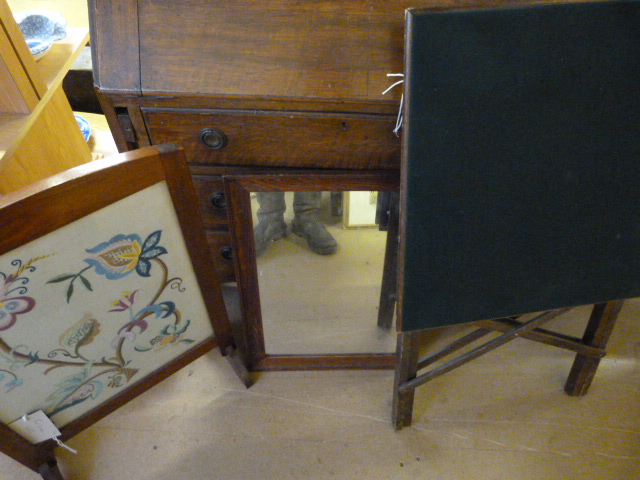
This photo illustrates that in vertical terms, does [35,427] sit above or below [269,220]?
below

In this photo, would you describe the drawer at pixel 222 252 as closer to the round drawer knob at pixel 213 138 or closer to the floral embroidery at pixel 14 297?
the round drawer knob at pixel 213 138

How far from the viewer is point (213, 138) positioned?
0.98 meters

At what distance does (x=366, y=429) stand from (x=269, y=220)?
58 centimetres

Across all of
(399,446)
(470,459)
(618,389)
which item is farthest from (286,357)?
(618,389)

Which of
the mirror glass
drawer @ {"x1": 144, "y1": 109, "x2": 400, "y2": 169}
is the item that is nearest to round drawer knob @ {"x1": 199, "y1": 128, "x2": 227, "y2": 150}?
drawer @ {"x1": 144, "y1": 109, "x2": 400, "y2": 169}

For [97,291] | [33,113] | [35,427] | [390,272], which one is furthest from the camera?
[390,272]

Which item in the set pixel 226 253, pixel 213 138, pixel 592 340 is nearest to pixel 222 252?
pixel 226 253

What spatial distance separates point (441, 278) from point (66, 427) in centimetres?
85

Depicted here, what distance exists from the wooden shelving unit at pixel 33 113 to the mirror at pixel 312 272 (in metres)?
0.52

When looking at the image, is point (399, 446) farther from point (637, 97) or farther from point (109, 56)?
point (109, 56)

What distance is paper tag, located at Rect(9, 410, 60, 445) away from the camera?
3.09 ft

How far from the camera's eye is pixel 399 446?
1171 mm

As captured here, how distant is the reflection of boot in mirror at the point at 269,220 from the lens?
105 centimetres

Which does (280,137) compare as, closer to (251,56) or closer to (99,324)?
(251,56)
